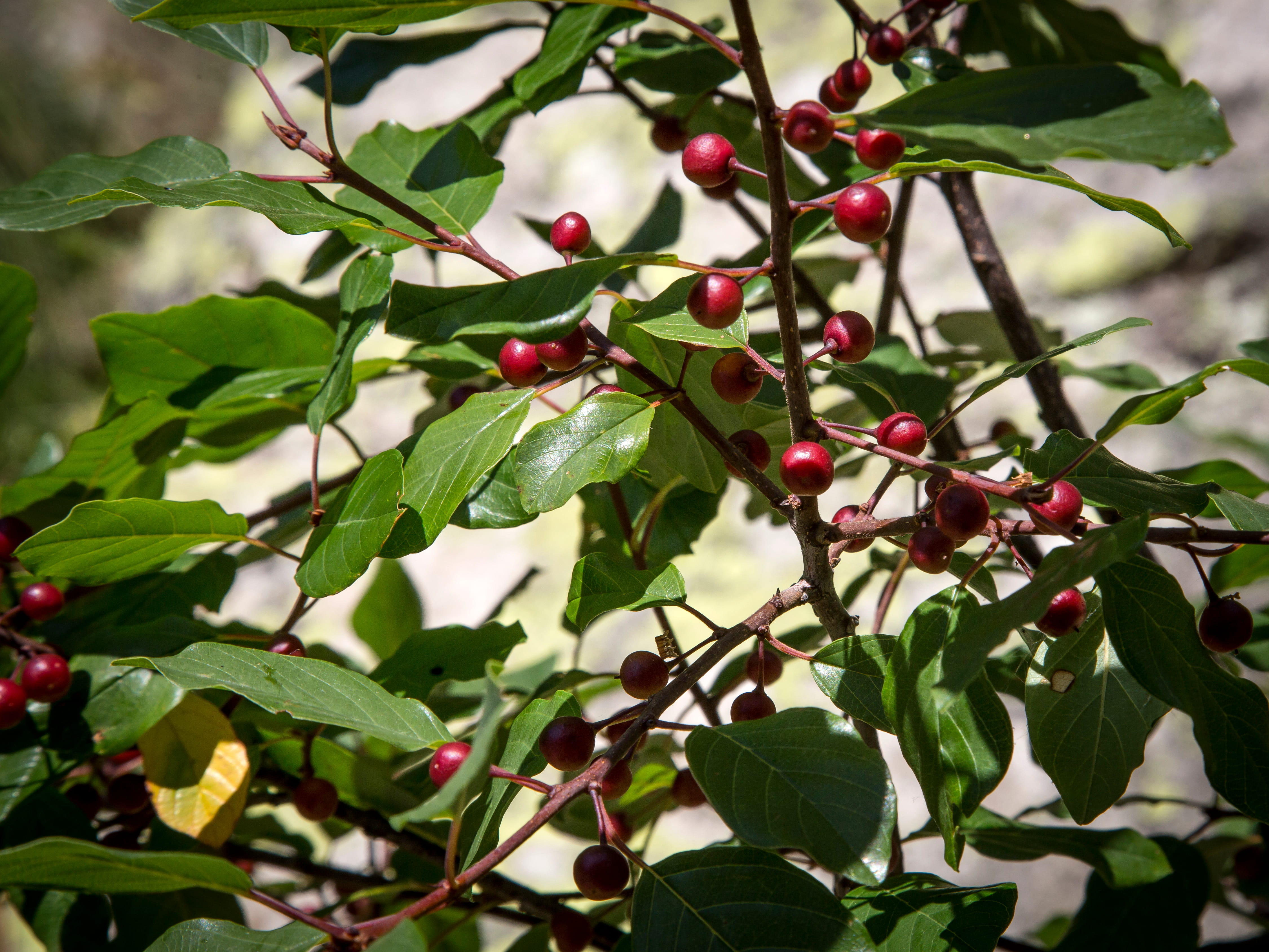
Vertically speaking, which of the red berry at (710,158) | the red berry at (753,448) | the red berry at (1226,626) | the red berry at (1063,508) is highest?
the red berry at (710,158)

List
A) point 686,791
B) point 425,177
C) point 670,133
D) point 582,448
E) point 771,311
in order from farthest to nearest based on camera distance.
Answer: point 771,311
point 670,133
point 686,791
point 425,177
point 582,448

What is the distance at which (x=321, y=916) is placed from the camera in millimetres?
585

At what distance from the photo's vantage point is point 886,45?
0.58m

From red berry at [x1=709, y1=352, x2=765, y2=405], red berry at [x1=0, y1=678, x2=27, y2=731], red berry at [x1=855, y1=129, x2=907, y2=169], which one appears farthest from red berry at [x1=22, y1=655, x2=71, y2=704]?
red berry at [x1=855, y1=129, x2=907, y2=169]

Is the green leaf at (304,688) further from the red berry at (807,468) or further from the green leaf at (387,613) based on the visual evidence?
the green leaf at (387,613)

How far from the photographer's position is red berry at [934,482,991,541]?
0.34 metres

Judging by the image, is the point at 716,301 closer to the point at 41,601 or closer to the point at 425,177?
the point at 425,177

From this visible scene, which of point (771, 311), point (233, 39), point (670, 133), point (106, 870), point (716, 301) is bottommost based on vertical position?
point (106, 870)

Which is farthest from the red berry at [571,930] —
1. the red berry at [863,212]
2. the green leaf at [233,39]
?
the green leaf at [233,39]

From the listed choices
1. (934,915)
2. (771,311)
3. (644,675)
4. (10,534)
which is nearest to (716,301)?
(644,675)

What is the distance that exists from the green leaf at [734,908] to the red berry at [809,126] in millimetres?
318

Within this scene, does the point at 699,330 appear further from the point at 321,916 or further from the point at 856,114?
the point at 321,916

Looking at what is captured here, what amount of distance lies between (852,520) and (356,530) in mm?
238

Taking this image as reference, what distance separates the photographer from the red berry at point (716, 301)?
0.36 meters
